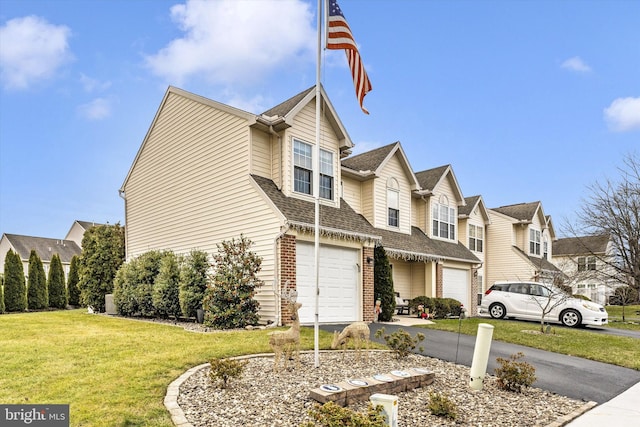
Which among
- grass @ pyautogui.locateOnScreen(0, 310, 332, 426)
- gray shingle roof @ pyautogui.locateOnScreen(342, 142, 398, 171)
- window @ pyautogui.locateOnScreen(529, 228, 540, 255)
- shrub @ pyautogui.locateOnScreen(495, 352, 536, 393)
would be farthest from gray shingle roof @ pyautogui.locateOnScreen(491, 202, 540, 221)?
shrub @ pyautogui.locateOnScreen(495, 352, 536, 393)

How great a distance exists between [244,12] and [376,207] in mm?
10177

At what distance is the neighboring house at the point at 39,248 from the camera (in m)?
42.9

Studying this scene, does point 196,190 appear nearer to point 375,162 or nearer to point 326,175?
point 326,175

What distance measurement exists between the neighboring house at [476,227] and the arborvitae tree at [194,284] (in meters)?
17.6

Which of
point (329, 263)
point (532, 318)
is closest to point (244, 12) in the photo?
point (329, 263)

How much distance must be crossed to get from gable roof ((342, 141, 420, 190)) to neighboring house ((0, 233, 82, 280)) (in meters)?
36.2

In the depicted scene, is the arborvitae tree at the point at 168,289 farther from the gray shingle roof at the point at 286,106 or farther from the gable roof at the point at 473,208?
the gable roof at the point at 473,208

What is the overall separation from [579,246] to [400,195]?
26131mm

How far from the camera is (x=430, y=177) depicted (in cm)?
2325

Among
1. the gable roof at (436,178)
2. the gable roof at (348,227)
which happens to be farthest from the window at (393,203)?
the gable roof at (436,178)

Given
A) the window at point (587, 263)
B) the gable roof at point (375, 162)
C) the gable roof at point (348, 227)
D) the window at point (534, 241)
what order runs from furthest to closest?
the window at point (534, 241)
the window at point (587, 263)
the gable roof at point (375, 162)
the gable roof at point (348, 227)

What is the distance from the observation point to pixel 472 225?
27172 mm

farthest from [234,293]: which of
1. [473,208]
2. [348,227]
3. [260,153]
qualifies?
[473,208]

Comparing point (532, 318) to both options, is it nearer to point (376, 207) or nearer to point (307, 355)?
point (376, 207)
